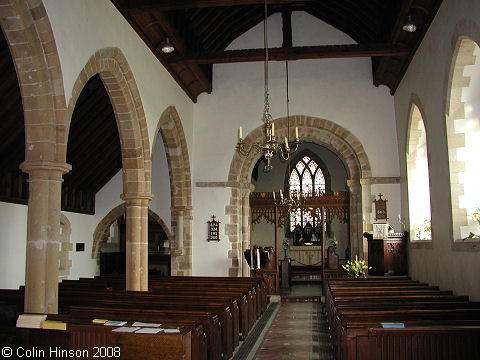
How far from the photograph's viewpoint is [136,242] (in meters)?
8.10

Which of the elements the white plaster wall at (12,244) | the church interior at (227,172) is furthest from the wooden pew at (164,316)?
the white plaster wall at (12,244)

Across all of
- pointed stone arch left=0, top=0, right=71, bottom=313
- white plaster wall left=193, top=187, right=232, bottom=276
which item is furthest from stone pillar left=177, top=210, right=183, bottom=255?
pointed stone arch left=0, top=0, right=71, bottom=313

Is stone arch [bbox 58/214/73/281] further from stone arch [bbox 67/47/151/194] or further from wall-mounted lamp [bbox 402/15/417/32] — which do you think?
wall-mounted lamp [bbox 402/15/417/32]

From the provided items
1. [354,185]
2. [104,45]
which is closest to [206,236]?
[354,185]

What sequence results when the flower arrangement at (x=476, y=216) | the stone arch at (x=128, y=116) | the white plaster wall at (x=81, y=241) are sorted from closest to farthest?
the flower arrangement at (x=476, y=216) < the stone arch at (x=128, y=116) < the white plaster wall at (x=81, y=241)

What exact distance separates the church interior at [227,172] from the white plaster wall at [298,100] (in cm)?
3

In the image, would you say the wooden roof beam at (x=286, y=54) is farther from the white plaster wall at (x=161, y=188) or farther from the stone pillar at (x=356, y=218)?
the white plaster wall at (x=161, y=188)

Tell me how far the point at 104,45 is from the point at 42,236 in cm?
291

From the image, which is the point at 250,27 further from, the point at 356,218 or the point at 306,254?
the point at 306,254

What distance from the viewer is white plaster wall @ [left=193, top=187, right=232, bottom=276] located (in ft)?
37.6

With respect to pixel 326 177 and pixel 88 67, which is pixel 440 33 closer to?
pixel 88 67

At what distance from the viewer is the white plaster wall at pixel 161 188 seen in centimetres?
1320

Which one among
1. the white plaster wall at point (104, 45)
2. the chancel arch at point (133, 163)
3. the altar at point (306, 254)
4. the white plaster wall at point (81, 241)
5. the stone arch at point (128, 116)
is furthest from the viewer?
the altar at point (306, 254)

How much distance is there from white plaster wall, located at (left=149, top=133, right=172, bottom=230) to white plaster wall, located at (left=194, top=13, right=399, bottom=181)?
1.85 m
